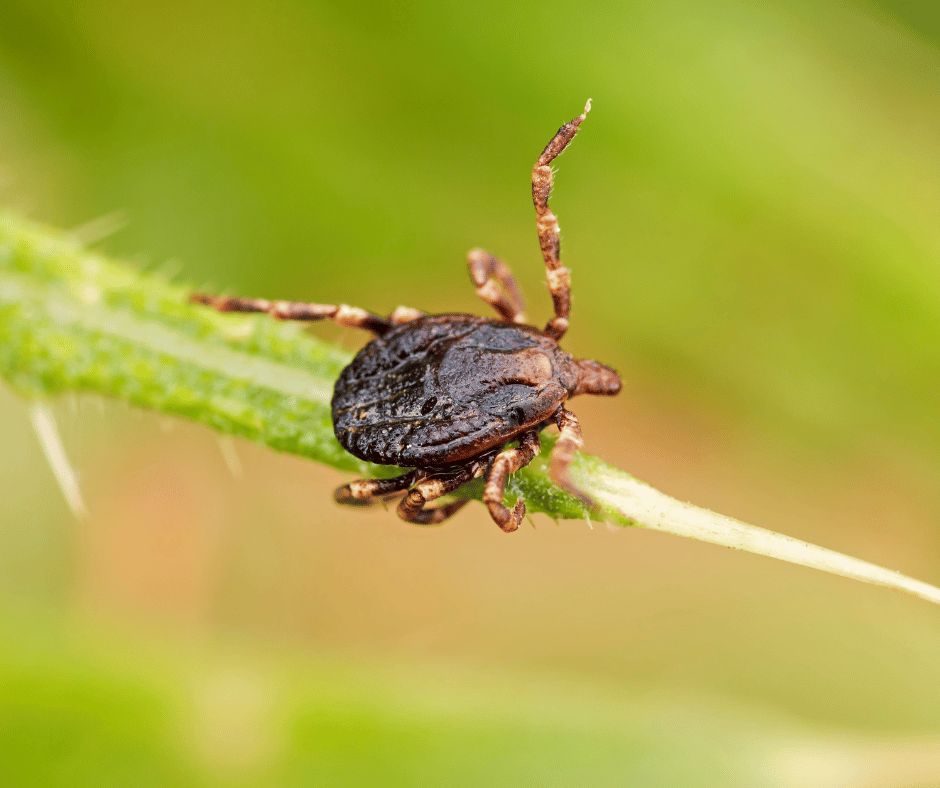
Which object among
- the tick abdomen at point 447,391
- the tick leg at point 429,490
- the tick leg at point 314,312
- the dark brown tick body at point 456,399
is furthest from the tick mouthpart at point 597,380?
the tick leg at point 314,312

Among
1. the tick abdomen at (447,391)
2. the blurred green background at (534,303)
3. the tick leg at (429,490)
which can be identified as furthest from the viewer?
the blurred green background at (534,303)

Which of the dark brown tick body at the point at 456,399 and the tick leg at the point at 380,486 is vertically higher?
the dark brown tick body at the point at 456,399

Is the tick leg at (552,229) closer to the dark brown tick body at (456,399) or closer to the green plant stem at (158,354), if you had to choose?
the dark brown tick body at (456,399)

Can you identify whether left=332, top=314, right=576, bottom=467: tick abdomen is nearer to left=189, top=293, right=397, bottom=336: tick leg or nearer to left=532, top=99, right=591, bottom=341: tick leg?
left=532, top=99, right=591, bottom=341: tick leg

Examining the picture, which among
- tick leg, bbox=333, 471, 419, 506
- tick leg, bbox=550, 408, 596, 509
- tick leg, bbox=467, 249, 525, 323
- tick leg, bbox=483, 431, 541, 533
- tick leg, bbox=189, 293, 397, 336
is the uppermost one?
tick leg, bbox=467, 249, 525, 323

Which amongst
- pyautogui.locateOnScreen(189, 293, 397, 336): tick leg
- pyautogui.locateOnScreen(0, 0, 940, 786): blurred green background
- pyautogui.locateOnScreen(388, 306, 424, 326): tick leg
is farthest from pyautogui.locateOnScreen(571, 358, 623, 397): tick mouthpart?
pyautogui.locateOnScreen(0, 0, 940, 786): blurred green background

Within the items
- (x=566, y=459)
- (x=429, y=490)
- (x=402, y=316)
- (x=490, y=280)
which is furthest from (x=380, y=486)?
(x=490, y=280)

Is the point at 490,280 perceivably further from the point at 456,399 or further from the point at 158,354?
the point at 158,354
